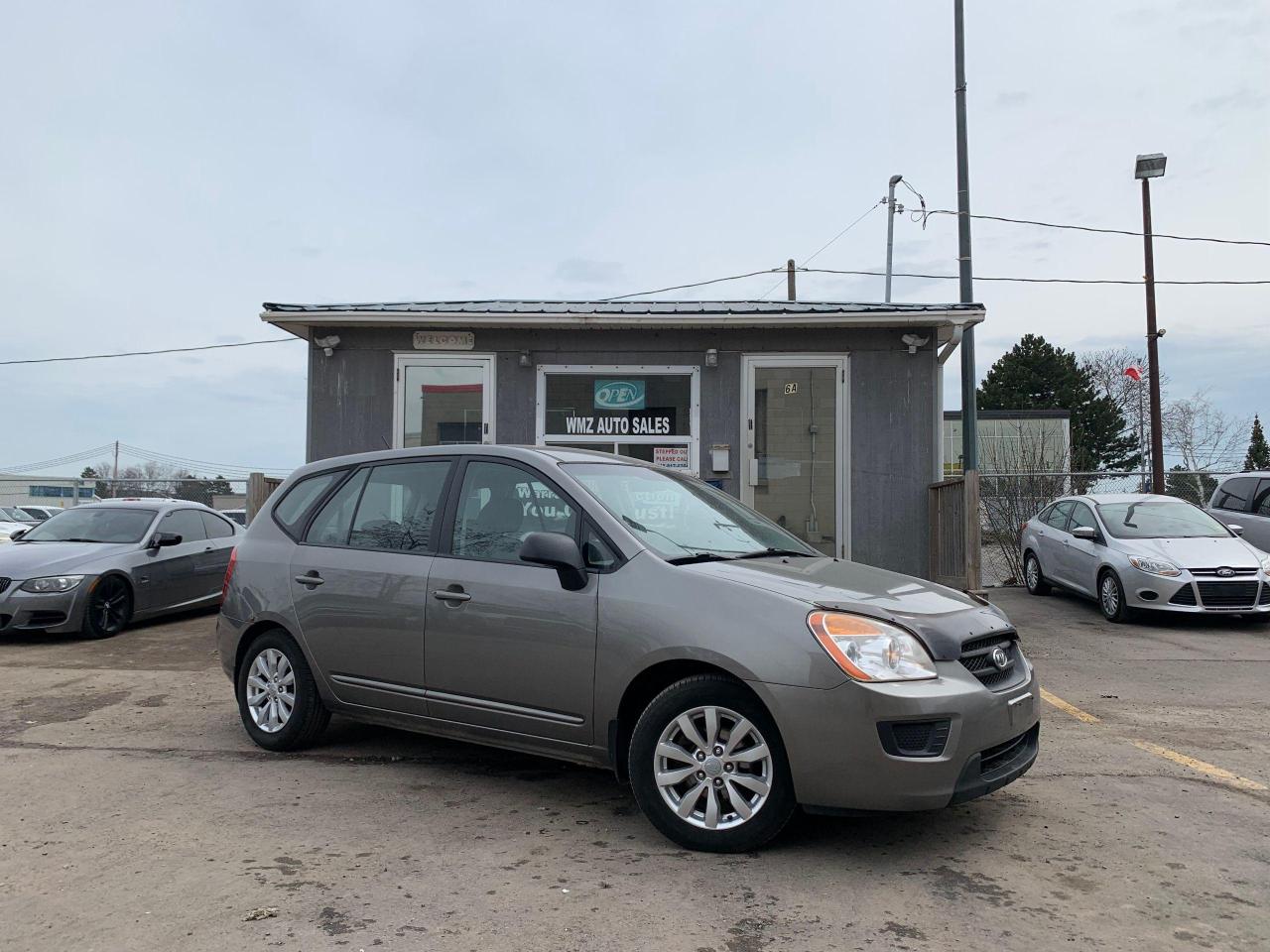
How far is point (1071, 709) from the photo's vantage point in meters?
6.71

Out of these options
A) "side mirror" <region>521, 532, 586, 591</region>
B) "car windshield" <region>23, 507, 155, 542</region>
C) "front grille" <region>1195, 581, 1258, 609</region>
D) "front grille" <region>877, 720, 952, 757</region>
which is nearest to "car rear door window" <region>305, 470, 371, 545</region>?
"side mirror" <region>521, 532, 586, 591</region>

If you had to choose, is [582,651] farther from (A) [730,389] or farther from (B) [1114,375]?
(B) [1114,375]

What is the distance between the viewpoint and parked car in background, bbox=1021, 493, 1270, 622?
10.4 metres

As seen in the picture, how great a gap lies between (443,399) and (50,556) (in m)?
4.26

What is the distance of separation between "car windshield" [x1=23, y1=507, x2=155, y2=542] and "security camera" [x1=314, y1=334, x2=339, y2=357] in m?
2.77

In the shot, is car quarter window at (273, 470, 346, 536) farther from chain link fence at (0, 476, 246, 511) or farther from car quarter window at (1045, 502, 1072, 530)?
chain link fence at (0, 476, 246, 511)

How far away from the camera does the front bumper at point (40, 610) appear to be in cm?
946

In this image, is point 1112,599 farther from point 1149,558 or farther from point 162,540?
point 162,540

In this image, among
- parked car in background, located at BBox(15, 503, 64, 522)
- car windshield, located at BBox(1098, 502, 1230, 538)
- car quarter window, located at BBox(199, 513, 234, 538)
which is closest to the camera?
car windshield, located at BBox(1098, 502, 1230, 538)

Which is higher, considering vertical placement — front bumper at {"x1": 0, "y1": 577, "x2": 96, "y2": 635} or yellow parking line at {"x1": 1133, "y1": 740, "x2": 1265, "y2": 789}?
front bumper at {"x1": 0, "y1": 577, "x2": 96, "y2": 635}

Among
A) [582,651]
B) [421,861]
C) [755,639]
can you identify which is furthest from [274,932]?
[755,639]

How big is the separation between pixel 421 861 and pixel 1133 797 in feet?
10.7

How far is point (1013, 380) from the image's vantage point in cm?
4738

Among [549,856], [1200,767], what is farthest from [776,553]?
[1200,767]
